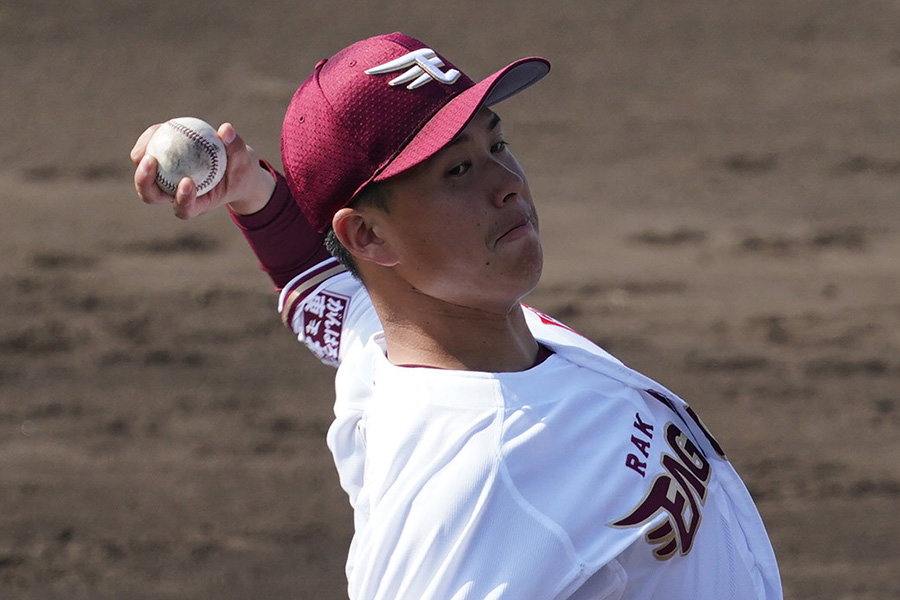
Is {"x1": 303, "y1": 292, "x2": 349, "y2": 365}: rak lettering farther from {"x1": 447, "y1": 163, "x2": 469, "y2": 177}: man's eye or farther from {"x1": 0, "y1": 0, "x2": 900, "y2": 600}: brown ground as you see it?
{"x1": 0, "y1": 0, "x2": 900, "y2": 600}: brown ground

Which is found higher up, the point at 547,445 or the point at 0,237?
the point at 547,445

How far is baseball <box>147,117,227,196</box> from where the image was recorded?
220 cm

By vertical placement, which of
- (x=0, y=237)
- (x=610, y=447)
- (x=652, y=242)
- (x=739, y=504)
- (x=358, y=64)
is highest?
(x=358, y=64)

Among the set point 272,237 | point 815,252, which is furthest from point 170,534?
point 815,252

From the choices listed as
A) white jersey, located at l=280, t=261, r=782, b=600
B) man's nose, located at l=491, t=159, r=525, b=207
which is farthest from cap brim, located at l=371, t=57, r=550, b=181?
white jersey, located at l=280, t=261, r=782, b=600

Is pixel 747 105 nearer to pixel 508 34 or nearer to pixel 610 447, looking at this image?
pixel 508 34

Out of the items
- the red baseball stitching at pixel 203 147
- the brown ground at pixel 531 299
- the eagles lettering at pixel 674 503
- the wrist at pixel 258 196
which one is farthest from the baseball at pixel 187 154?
the brown ground at pixel 531 299

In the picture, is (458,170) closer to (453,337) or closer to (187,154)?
(453,337)

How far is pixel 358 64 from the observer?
202 cm

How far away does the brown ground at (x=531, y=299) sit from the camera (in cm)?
505

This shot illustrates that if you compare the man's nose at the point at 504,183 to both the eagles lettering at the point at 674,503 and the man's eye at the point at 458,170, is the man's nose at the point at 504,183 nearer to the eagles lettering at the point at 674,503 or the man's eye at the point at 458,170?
the man's eye at the point at 458,170

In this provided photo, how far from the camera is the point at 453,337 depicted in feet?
6.60

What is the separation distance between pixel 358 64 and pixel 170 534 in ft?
11.4

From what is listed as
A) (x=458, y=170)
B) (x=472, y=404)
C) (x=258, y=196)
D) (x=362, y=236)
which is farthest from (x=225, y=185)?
(x=472, y=404)
